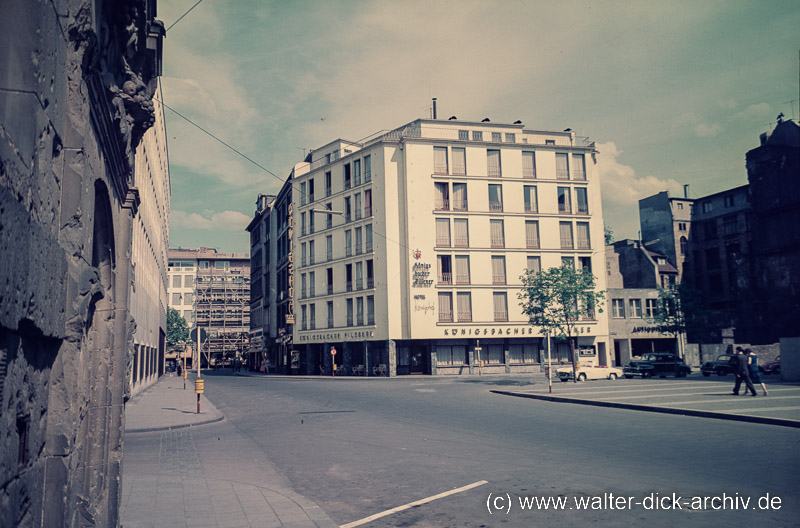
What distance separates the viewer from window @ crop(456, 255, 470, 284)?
48.2 meters

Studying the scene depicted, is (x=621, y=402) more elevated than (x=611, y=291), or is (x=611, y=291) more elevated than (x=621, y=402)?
(x=611, y=291)

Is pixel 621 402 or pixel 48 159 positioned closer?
pixel 48 159

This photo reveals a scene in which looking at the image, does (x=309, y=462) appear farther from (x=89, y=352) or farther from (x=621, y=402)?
(x=621, y=402)

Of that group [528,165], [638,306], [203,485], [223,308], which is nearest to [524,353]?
[638,306]

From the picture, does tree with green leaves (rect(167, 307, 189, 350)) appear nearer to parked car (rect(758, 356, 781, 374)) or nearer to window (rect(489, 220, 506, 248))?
window (rect(489, 220, 506, 248))

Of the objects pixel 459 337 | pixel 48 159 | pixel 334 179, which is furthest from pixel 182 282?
pixel 48 159

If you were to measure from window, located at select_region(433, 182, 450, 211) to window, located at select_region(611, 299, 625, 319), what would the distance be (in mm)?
19029

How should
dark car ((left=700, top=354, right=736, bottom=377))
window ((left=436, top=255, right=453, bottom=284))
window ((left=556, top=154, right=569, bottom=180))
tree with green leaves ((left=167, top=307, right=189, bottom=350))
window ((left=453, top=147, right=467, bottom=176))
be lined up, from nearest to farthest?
dark car ((left=700, top=354, right=736, bottom=377)), window ((left=436, top=255, right=453, bottom=284)), window ((left=453, top=147, right=467, bottom=176)), window ((left=556, top=154, right=569, bottom=180)), tree with green leaves ((left=167, top=307, right=189, bottom=350))

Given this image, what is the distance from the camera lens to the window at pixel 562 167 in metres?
51.6

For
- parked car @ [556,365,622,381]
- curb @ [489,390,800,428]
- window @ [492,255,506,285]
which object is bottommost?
parked car @ [556,365,622,381]

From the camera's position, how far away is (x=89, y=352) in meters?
4.75

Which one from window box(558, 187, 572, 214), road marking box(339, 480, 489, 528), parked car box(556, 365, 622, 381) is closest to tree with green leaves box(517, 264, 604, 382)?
parked car box(556, 365, 622, 381)

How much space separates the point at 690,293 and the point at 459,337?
63.6 ft

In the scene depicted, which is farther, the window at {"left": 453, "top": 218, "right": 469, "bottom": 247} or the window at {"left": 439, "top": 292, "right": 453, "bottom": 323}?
the window at {"left": 453, "top": 218, "right": 469, "bottom": 247}
